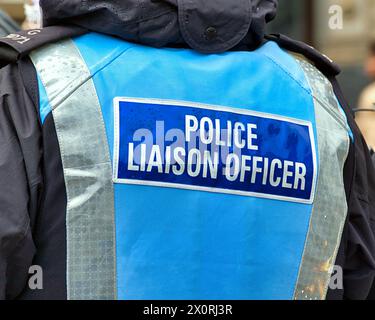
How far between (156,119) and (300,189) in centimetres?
40

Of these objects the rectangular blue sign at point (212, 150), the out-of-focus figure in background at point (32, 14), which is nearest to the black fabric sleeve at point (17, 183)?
the rectangular blue sign at point (212, 150)

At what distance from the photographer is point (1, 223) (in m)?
1.71

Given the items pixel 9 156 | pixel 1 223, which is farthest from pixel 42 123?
pixel 1 223

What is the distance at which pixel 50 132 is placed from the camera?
5.86 feet

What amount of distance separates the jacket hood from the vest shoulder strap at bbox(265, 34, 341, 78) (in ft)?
0.48

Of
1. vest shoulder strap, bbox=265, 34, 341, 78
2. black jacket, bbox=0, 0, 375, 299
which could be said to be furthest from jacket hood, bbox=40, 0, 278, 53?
vest shoulder strap, bbox=265, 34, 341, 78

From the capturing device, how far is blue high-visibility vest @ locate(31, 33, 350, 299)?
1.80 m

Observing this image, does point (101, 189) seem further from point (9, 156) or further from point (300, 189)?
point (300, 189)

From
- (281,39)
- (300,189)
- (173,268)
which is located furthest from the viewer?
(281,39)

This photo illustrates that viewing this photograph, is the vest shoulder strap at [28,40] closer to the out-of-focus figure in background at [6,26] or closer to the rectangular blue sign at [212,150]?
the rectangular blue sign at [212,150]

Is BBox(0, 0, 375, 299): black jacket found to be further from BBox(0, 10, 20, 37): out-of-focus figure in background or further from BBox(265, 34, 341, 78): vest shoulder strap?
BBox(0, 10, 20, 37): out-of-focus figure in background

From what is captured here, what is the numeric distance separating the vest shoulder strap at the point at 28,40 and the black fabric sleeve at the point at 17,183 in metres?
0.08

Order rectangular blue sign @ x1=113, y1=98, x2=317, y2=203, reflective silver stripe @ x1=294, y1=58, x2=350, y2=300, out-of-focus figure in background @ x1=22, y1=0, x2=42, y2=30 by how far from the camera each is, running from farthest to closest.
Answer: out-of-focus figure in background @ x1=22, y1=0, x2=42, y2=30 → reflective silver stripe @ x1=294, y1=58, x2=350, y2=300 → rectangular blue sign @ x1=113, y1=98, x2=317, y2=203

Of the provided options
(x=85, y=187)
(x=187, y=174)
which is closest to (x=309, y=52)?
(x=187, y=174)
